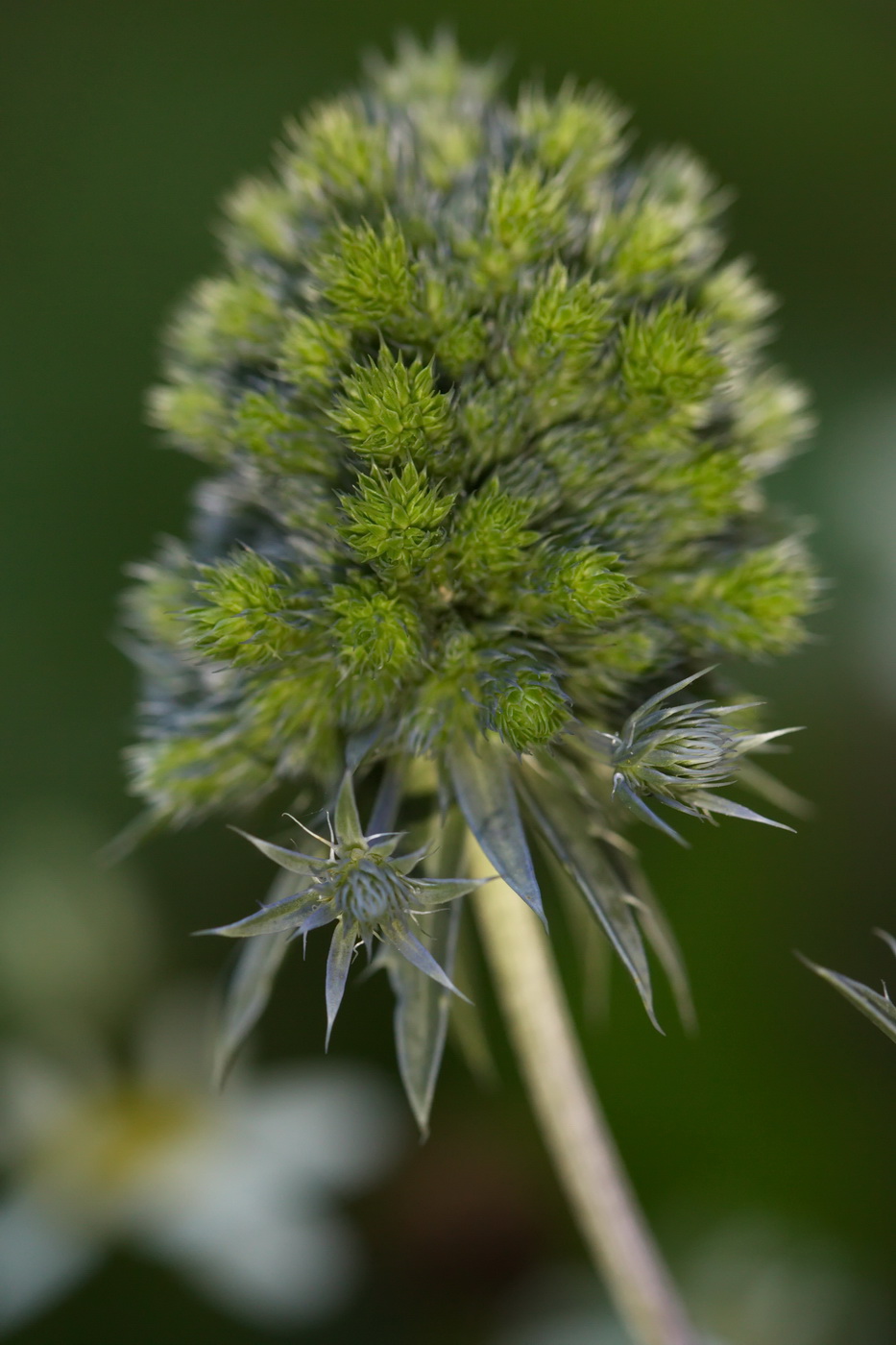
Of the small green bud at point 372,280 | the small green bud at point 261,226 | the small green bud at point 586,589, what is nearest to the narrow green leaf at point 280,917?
the small green bud at point 586,589

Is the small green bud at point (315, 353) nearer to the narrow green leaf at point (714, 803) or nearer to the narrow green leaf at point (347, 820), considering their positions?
the narrow green leaf at point (347, 820)

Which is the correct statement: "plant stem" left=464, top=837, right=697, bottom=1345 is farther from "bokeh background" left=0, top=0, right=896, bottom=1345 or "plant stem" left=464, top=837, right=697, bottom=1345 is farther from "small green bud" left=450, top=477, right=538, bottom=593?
"bokeh background" left=0, top=0, right=896, bottom=1345

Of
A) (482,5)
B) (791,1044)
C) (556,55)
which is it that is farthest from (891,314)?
(791,1044)

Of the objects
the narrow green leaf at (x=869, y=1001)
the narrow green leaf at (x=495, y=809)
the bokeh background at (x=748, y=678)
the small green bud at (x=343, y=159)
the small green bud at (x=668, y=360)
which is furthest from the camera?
the bokeh background at (x=748, y=678)

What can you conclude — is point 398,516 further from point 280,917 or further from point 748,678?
point 748,678

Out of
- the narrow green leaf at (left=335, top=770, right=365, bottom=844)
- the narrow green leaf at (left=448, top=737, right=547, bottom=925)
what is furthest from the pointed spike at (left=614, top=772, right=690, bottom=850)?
the narrow green leaf at (left=335, top=770, right=365, bottom=844)

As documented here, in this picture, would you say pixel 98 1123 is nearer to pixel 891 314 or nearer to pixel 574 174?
pixel 574 174
